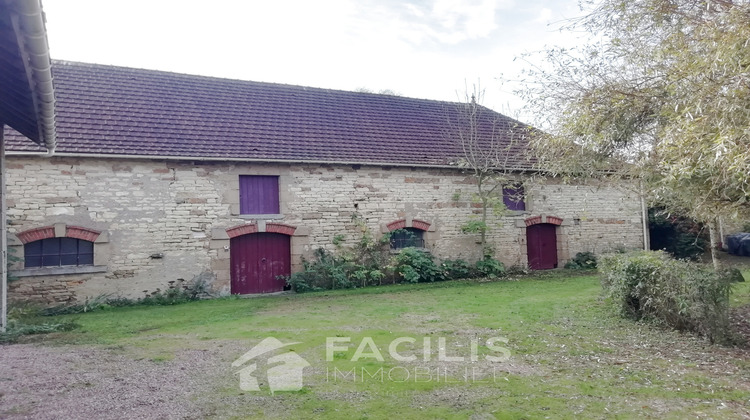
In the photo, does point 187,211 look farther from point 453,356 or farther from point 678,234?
point 678,234

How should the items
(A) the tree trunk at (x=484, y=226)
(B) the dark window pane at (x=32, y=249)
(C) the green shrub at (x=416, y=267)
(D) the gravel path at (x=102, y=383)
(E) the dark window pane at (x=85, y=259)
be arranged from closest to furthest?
1. (D) the gravel path at (x=102, y=383)
2. (B) the dark window pane at (x=32, y=249)
3. (E) the dark window pane at (x=85, y=259)
4. (C) the green shrub at (x=416, y=267)
5. (A) the tree trunk at (x=484, y=226)

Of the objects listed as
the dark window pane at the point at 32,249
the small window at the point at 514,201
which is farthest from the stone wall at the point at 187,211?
the small window at the point at 514,201

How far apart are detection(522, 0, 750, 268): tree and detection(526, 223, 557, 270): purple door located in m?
6.90

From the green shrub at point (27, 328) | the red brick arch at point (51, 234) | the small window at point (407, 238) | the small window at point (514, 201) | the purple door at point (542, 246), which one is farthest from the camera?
the purple door at point (542, 246)

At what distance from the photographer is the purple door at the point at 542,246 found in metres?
15.8

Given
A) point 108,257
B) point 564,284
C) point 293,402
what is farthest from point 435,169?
point 293,402

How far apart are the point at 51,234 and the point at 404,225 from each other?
8.16 m

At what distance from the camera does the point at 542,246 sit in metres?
15.9

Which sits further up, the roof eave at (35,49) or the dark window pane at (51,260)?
the roof eave at (35,49)

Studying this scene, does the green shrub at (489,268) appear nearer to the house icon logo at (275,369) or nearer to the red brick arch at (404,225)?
the red brick arch at (404,225)

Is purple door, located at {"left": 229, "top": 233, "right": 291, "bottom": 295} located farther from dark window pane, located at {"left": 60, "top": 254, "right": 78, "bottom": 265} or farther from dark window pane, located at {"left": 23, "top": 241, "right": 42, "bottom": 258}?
dark window pane, located at {"left": 23, "top": 241, "right": 42, "bottom": 258}

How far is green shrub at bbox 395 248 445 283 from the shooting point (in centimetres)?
1309

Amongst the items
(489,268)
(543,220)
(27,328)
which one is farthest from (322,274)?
(543,220)

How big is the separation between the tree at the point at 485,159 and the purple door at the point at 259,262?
16.8ft
